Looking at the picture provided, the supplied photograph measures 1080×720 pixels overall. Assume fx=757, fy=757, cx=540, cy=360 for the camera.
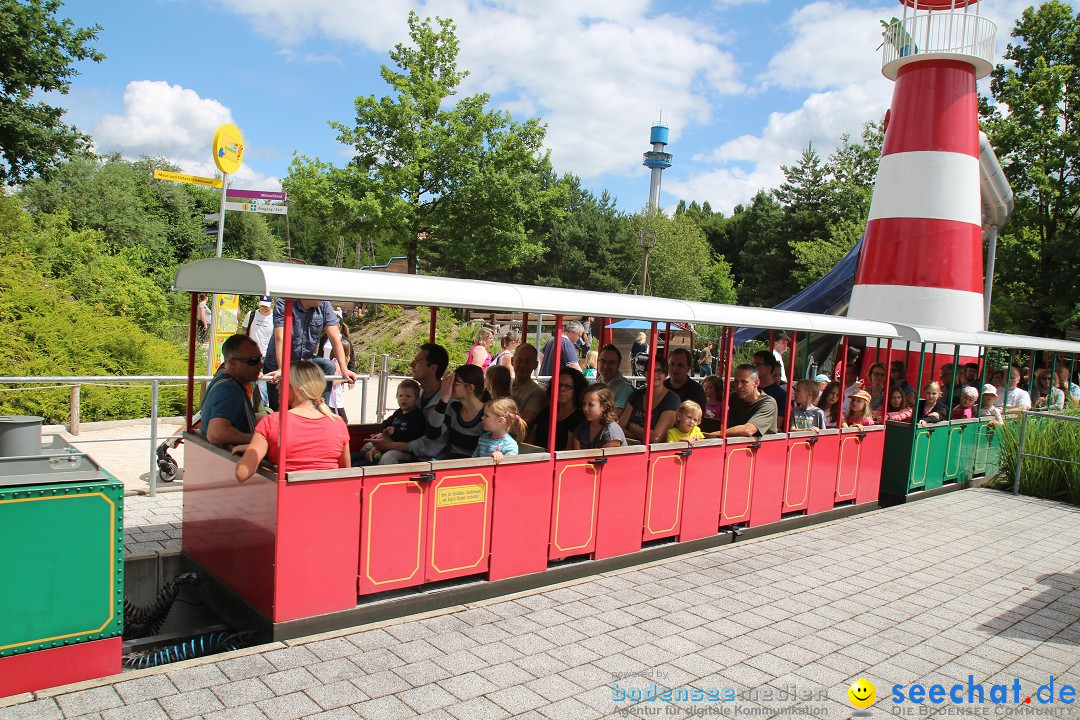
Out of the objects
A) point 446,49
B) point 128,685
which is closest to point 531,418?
point 128,685

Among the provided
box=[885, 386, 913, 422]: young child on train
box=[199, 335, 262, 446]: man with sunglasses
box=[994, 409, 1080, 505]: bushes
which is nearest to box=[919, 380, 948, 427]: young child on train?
box=[885, 386, 913, 422]: young child on train

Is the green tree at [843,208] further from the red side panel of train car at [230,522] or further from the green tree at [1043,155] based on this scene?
the red side panel of train car at [230,522]

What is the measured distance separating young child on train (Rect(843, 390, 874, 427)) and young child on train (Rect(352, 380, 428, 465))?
5579mm

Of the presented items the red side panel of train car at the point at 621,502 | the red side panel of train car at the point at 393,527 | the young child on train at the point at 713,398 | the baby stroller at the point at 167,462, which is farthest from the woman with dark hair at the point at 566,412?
the baby stroller at the point at 167,462

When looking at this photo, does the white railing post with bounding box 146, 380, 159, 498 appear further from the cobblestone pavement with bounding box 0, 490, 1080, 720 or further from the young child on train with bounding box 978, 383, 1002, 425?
the young child on train with bounding box 978, 383, 1002, 425

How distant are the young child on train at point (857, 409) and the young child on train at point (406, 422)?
558 centimetres

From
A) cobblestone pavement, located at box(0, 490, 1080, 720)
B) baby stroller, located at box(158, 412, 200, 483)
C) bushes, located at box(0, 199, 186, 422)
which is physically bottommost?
cobblestone pavement, located at box(0, 490, 1080, 720)

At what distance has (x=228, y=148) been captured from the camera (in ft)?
30.8

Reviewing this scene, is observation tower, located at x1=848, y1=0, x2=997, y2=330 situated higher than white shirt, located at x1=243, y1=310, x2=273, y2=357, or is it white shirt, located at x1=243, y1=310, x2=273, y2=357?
observation tower, located at x1=848, y1=0, x2=997, y2=330

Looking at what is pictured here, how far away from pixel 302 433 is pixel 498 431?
1.55 meters

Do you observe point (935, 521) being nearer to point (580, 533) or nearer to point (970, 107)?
point (580, 533)

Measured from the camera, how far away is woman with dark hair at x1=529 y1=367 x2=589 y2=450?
685cm

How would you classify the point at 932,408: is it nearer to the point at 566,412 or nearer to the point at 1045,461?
the point at 1045,461

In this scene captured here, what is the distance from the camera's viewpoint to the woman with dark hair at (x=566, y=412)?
22.5ft
